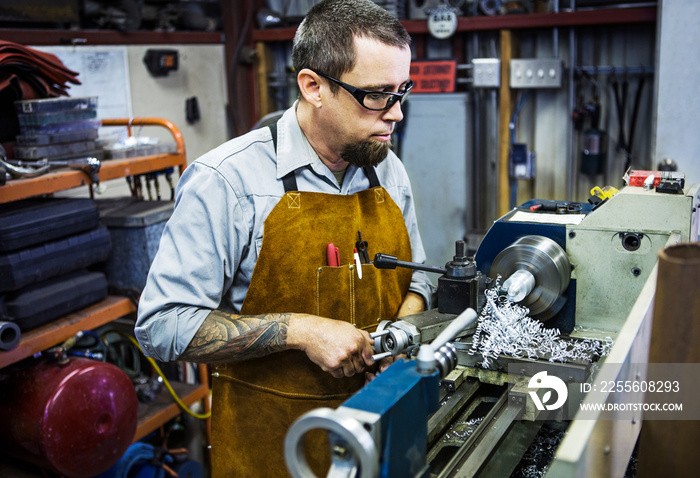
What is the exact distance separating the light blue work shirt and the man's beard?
0.07 meters

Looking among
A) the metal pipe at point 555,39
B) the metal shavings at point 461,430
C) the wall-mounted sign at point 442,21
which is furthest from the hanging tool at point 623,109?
the metal shavings at point 461,430

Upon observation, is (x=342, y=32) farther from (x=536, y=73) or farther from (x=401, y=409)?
(x=536, y=73)

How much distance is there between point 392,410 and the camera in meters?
0.80

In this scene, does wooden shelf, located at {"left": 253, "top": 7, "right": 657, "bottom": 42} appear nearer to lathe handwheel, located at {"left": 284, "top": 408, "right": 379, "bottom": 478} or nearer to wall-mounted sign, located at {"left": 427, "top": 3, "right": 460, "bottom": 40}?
wall-mounted sign, located at {"left": 427, "top": 3, "right": 460, "bottom": 40}

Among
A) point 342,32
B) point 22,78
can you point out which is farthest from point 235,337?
point 22,78

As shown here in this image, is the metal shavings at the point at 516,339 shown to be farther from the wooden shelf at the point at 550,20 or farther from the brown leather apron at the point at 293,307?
the wooden shelf at the point at 550,20

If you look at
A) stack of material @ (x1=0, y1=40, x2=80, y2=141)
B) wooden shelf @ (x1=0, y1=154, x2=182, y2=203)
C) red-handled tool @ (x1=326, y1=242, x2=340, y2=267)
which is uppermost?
stack of material @ (x1=0, y1=40, x2=80, y2=141)

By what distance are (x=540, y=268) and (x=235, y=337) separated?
619 mm

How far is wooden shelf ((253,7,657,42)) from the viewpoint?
3.09 m

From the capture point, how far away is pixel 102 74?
3090 mm

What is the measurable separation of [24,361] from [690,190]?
6.08 feet

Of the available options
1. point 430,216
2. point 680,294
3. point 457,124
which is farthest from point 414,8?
point 680,294

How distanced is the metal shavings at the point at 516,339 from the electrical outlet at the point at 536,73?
2340 millimetres

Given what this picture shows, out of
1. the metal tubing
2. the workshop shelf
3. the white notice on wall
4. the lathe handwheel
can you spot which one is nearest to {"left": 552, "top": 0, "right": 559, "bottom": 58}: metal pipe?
the workshop shelf
